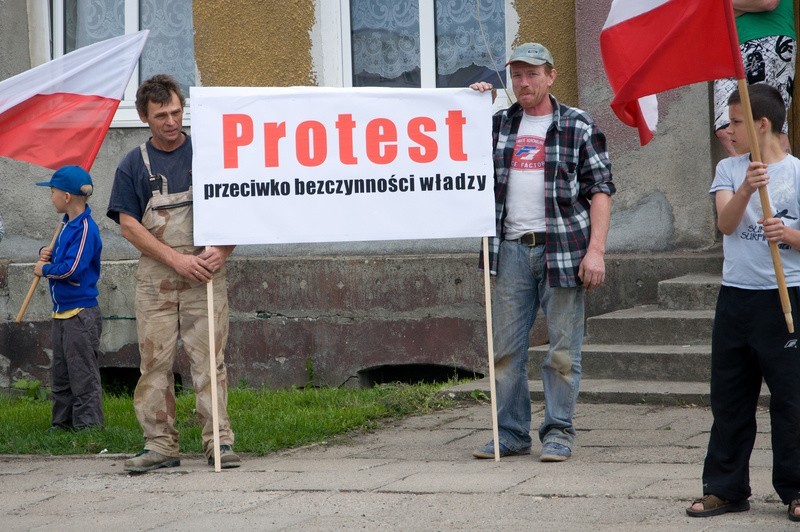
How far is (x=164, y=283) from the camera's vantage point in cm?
659

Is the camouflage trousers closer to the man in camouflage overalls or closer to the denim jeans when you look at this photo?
the man in camouflage overalls

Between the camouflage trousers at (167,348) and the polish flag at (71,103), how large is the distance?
1163 mm

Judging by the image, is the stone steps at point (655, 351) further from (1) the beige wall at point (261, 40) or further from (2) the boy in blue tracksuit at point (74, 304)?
(1) the beige wall at point (261, 40)

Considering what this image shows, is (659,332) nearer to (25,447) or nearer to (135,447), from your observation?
(135,447)

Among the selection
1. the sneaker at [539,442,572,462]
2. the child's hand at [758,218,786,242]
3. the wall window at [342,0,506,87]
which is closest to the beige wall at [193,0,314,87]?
the wall window at [342,0,506,87]

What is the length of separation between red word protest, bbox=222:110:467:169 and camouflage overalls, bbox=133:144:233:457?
0.43 meters

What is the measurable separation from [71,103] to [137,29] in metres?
3.92

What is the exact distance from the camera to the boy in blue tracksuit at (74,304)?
7.98m

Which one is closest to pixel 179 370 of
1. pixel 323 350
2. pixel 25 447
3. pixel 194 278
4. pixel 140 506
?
pixel 323 350

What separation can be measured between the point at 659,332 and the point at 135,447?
12.0 feet

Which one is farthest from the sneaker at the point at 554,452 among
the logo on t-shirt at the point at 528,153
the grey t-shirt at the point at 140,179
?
the grey t-shirt at the point at 140,179

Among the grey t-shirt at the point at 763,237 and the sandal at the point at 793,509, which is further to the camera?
the grey t-shirt at the point at 763,237

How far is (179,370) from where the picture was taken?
10.4 meters

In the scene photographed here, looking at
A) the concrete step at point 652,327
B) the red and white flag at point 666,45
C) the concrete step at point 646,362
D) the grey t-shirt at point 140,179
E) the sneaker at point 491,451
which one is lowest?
the sneaker at point 491,451
